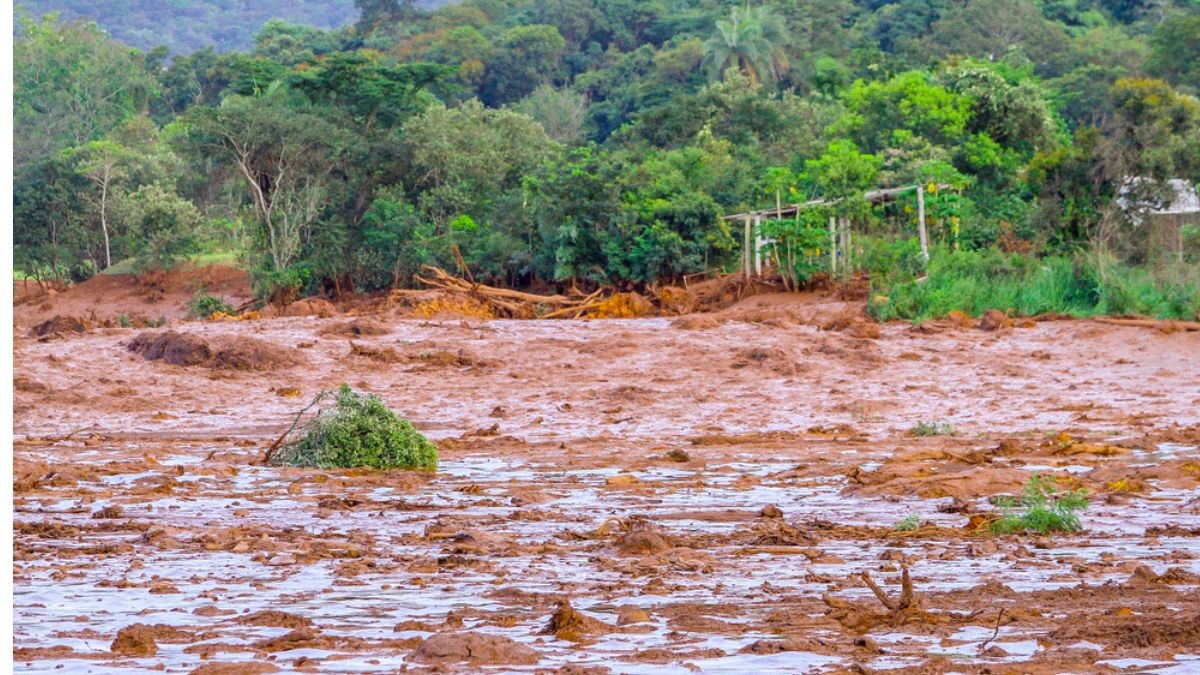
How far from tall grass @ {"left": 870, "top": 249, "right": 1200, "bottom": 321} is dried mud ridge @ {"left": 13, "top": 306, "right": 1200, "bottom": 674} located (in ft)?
3.14

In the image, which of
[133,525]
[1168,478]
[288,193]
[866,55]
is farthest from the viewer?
[866,55]

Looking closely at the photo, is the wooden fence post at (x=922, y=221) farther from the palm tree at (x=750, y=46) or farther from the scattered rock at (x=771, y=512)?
the palm tree at (x=750, y=46)

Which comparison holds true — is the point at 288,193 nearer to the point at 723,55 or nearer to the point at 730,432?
the point at 730,432

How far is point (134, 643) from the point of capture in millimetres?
5527

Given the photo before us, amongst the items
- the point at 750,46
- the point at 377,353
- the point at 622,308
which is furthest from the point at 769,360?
the point at 750,46

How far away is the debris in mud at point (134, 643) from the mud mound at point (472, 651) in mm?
890

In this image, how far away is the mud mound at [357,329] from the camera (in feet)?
71.2

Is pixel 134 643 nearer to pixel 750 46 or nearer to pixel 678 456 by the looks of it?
pixel 678 456

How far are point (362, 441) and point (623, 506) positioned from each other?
2887 millimetres

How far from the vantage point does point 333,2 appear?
149 metres

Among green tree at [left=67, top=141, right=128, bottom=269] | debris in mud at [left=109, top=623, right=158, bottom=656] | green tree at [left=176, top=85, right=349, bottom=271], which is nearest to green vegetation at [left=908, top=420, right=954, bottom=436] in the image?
debris in mud at [left=109, top=623, right=158, bottom=656]

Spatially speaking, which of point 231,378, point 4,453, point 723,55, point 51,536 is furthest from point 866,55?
point 4,453

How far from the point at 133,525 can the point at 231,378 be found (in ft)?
32.4

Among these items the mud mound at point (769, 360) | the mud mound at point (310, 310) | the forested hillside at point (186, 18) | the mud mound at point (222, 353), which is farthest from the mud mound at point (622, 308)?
the forested hillside at point (186, 18)
